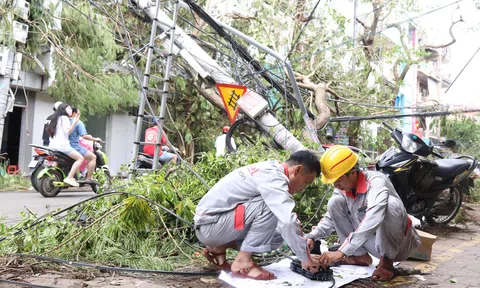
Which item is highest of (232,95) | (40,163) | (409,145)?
(232,95)

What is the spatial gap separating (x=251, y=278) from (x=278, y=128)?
3.47 metres

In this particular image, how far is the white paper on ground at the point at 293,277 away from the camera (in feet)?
9.71

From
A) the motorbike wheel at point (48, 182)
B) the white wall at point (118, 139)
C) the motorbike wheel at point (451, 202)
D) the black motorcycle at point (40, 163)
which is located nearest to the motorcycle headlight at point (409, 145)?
the motorbike wheel at point (451, 202)

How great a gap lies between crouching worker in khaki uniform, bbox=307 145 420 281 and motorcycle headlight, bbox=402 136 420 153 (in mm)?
1694

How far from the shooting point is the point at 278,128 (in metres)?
6.29

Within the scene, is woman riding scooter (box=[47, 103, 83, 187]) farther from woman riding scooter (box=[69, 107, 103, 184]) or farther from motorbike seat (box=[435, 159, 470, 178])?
motorbike seat (box=[435, 159, 470, 178])

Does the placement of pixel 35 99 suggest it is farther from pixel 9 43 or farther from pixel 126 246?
pixel 126 246

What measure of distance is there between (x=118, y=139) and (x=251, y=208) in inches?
498

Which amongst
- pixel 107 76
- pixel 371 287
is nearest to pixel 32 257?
pixel 371 287

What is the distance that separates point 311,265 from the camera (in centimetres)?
289

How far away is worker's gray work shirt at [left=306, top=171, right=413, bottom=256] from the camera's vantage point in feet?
9.62

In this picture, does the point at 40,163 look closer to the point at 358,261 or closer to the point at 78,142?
the point at 78,142

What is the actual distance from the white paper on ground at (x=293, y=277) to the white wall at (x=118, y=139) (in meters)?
11.9

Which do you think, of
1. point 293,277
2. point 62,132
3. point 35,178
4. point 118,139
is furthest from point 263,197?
point 118,139
